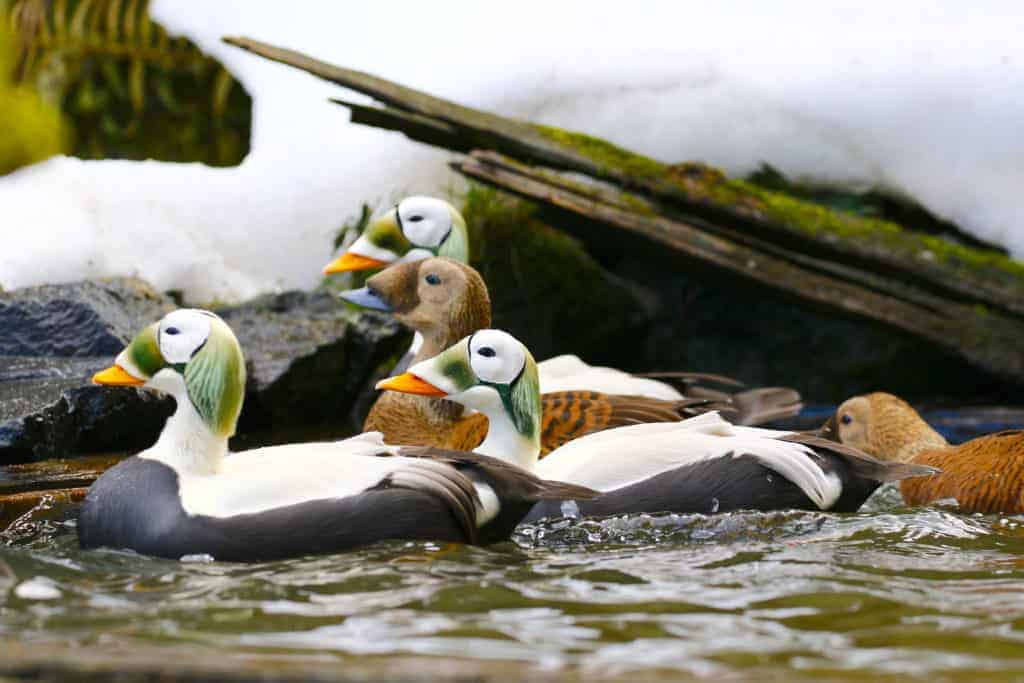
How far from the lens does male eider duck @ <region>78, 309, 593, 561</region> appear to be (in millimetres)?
4184

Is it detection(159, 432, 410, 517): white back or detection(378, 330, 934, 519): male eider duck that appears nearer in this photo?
detection(159, 432, 410, 517): white back

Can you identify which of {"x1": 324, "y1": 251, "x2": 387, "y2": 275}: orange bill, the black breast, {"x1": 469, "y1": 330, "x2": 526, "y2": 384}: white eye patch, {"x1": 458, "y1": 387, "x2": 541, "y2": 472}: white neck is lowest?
the black breast

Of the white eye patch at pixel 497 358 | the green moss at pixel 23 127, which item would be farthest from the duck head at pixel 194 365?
the green moss at pixel 23 127

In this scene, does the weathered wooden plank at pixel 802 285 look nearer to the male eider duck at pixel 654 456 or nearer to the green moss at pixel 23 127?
the male eider duck at pixel 654 456

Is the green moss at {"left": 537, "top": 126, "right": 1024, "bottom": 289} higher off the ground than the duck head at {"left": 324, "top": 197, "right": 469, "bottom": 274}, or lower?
higher

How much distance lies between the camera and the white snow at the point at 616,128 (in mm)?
7805

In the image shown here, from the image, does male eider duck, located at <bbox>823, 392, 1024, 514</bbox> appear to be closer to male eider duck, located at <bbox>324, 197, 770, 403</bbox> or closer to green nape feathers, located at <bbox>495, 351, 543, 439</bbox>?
male eider duck, located at <bbox>324, 197, 770, 403</bbox>

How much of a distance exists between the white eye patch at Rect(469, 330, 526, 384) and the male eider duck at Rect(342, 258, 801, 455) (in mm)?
636

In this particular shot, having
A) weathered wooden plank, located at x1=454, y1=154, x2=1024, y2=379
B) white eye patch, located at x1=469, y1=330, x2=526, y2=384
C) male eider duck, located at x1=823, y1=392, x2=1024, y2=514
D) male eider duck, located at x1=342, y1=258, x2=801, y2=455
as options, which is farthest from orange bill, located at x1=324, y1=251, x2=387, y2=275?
male eider duck, located at x1=823, y1=392, x2=1024, y2=514

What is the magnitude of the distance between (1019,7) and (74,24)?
6.50 m

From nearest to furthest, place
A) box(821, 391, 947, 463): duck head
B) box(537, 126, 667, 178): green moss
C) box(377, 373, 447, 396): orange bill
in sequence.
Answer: box(377, 373, 447, 396): orange bill
box(821, 391, 947, 463): duck head
box(537, 126, 667, 178): green moss

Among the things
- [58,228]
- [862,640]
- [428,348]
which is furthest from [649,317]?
[862,640]

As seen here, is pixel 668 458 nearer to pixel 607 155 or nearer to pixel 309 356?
pixel 309 356

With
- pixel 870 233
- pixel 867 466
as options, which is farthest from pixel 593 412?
pixel 870 233
